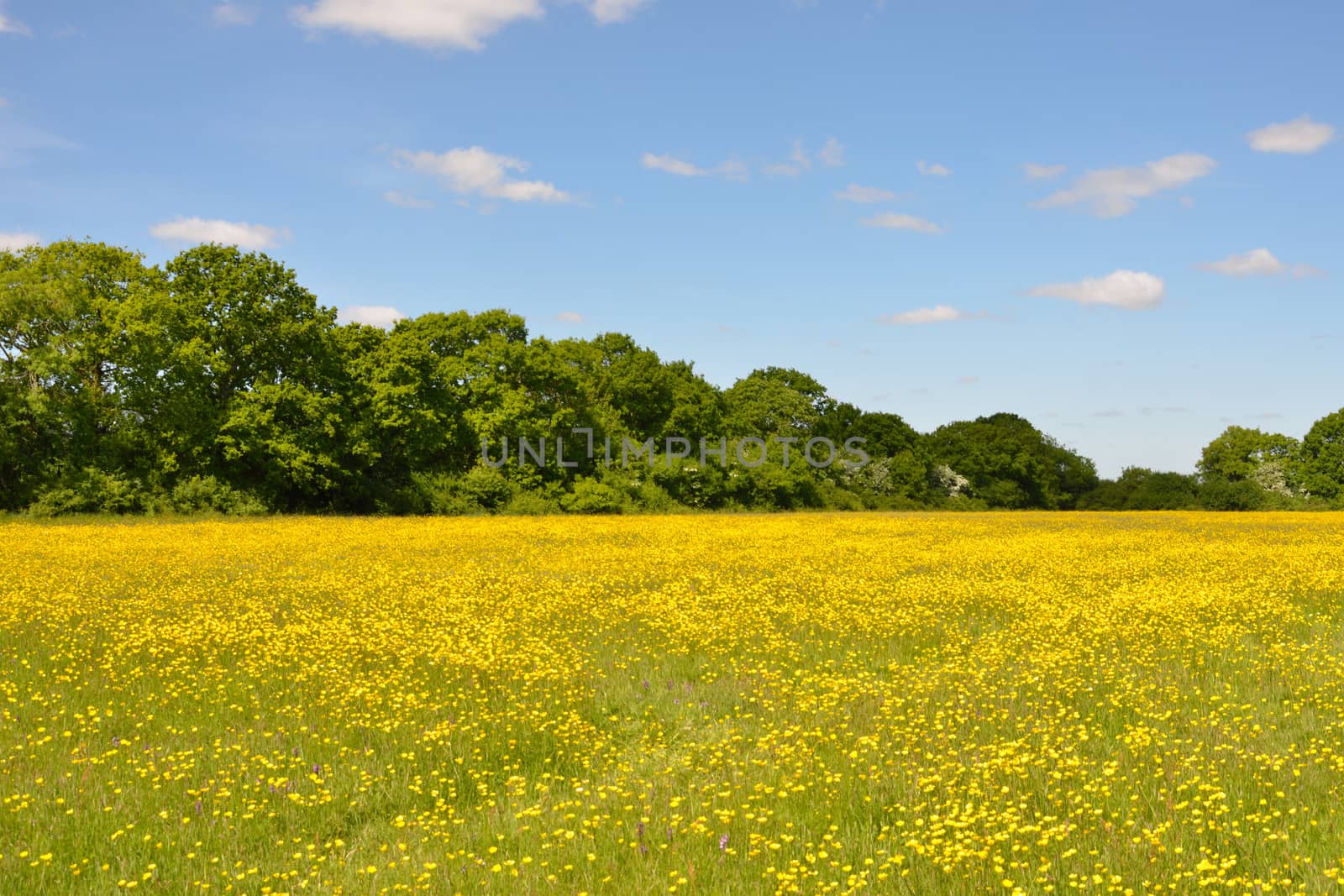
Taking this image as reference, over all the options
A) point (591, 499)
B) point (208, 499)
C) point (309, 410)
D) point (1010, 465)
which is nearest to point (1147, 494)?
point (1010, 465)

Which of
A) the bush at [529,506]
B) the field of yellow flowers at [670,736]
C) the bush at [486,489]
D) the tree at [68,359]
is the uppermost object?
the tree at [68,359]

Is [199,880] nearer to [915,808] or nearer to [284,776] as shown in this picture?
[284,776]

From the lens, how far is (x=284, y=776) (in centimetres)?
743

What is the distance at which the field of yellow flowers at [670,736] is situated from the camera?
18.9 ft

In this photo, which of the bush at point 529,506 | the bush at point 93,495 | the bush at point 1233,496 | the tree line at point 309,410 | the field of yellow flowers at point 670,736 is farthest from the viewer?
the bush at point 1233,496

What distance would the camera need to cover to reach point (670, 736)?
28.4ft

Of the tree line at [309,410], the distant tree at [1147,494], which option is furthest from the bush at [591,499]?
the distant tree at [1147,494]

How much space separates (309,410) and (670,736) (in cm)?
4093

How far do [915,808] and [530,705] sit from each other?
4447mm

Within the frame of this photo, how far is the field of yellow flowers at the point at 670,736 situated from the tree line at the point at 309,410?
2738 centimetres

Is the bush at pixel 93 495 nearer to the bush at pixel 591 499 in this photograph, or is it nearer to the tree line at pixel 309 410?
the tree line at pixel 309 410

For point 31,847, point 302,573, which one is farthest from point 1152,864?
point 302,573

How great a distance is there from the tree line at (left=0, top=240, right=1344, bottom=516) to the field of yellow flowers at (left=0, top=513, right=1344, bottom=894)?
27384mm

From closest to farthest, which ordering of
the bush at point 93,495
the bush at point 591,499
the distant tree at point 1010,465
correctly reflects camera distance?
1. the bush at point 93,495
2. the bush at point 591,499
3. the distant tree at point 1010,465
